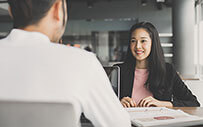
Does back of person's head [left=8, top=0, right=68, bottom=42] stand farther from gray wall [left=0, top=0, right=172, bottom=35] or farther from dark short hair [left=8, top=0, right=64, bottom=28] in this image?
gray wall [left=0, top=0, right=172, bottom=35]

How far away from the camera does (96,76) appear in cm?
64

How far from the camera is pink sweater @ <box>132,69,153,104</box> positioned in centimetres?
216

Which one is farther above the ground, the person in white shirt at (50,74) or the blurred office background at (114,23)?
the blurred office background at (114,23)

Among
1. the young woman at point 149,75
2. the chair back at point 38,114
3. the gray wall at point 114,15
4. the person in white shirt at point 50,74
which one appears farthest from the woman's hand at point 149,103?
the gray wall at point 114,15

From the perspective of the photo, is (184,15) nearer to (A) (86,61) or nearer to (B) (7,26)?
(A) (86,61)

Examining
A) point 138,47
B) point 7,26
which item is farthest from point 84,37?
point 138,47

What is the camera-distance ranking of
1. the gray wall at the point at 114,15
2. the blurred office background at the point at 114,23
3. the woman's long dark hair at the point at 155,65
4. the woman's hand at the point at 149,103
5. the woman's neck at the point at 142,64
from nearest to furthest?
the woman's hand at the point at 149,103, the woman's long dark hair at the point at 155,65, the woman's neck at the point at 142,64, the blurred office background at the point at 114,23, the gray wall at the point at 114,15

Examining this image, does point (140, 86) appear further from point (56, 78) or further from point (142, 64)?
point (56, 78)

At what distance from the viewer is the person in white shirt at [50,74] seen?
0.61m

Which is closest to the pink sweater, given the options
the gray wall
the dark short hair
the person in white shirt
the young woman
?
the young woman

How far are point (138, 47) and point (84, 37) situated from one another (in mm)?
7871

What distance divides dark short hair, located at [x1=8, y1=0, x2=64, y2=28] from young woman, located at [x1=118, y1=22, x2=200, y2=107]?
5.05 ft

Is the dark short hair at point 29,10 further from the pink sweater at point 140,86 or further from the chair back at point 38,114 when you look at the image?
the pink sweater at point 140,86

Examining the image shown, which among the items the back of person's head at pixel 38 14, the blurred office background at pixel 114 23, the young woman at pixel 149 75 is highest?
the blurred office background at pixel 114 23
